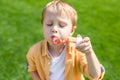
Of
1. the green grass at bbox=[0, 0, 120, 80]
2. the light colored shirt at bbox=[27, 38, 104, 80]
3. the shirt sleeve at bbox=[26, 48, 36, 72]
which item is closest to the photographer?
the light colored shirt at bbox=[27, 38, 104, 80]

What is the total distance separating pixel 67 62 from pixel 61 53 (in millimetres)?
95

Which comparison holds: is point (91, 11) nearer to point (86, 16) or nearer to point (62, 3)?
point (86, 16)

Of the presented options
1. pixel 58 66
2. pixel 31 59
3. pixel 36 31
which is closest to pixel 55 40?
pixel 58 66

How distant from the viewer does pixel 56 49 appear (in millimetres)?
3152

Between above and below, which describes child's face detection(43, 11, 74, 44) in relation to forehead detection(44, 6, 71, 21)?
below

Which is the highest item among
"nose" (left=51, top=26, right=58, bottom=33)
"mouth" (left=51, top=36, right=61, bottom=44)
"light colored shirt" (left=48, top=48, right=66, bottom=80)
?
"nose" (left=51, top=26, right=58, bottom=33)

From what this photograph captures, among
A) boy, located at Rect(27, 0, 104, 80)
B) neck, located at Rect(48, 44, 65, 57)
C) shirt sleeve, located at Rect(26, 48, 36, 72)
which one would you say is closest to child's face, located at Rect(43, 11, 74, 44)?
boy, located at Rect(27, 0, 104, 80)

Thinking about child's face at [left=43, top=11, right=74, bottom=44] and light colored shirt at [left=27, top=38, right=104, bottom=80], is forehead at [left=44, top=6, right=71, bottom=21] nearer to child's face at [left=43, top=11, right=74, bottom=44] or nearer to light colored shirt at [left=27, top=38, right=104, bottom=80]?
child's face at [left=43, top=11, right=74, bottom=44]

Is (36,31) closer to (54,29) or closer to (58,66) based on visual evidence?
(58,66)

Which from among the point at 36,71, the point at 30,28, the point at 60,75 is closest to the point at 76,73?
the point at 60,75

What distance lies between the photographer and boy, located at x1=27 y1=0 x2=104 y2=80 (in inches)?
117

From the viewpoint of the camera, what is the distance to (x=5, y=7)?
253 inches

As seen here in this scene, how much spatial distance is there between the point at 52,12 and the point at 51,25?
97 mm

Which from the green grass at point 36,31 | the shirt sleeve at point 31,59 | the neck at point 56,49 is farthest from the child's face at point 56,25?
the green grass at point 36,31
